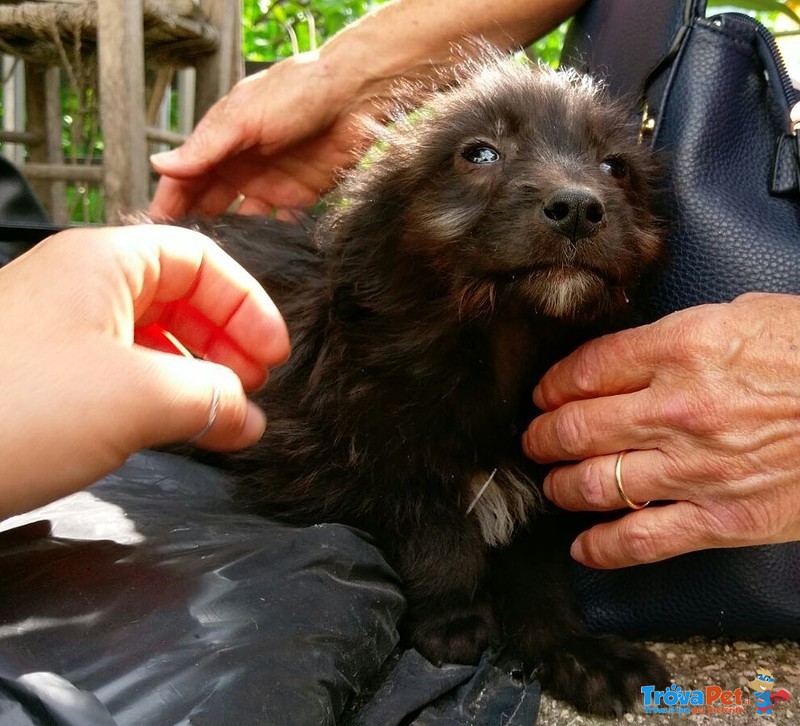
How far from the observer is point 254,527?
5.19 feet

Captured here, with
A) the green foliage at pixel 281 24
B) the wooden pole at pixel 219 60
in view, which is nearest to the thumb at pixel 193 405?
the wooden pole at pixel 219 60

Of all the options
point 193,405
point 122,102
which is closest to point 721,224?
point 193,405

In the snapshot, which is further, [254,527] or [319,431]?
[319,431]

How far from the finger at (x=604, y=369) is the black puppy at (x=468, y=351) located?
0.06m

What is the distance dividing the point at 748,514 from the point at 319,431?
0.82 meters

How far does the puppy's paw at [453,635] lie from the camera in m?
1.51

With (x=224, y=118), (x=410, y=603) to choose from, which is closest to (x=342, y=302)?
(x=410, y=603)

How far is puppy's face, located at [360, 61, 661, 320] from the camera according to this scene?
4.85 ft

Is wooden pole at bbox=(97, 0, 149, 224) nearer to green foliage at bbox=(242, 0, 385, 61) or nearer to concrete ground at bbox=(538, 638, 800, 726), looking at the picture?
concrete ground at bbox=(538, 638, 800, 726)

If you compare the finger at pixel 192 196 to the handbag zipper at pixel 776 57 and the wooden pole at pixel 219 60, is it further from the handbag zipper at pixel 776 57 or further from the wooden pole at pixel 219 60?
the handbag zipper at pixel 776 57

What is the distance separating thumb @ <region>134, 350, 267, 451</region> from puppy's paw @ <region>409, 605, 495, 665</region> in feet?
1.87

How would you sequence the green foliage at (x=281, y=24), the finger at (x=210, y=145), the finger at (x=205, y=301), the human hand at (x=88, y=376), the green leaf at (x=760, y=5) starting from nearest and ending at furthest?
the human hand at (x=88, y=376) → the finger at (x=205, y=301) → the green leaf at (x=760, y=5) → the finger at (x=210, y=145) → the green foliage at (x=281, y=24)

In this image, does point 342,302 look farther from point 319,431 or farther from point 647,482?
point 647,482

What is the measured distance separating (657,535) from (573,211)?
1.97ft
